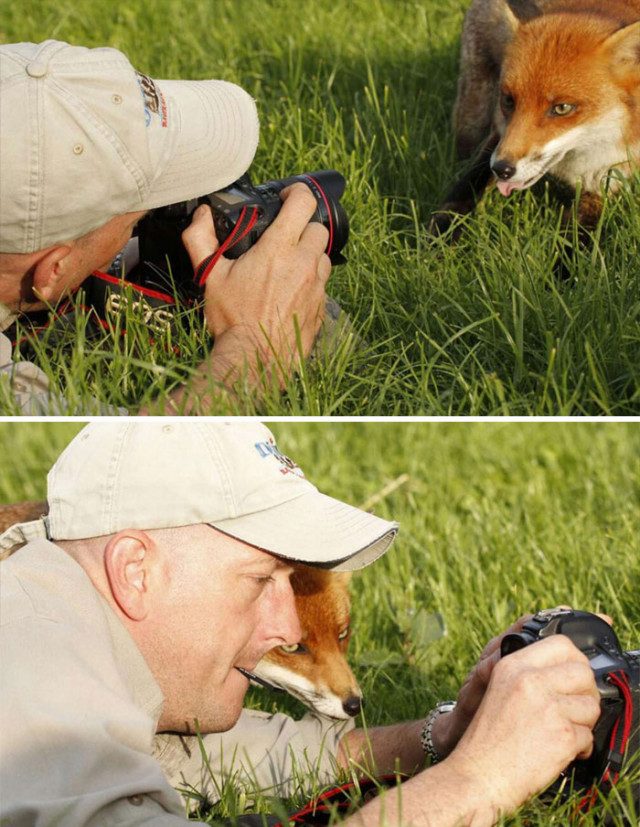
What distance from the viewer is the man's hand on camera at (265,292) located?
9.12 feet

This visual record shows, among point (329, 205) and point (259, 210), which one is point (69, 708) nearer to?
point (259, 210)

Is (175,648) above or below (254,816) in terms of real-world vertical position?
above

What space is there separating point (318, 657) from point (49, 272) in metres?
1.14

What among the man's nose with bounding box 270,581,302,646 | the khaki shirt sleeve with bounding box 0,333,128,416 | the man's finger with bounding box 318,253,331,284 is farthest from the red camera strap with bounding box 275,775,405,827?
the man's finger with bounding box 318,253,331,284

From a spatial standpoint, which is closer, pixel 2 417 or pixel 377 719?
pixel 2 417

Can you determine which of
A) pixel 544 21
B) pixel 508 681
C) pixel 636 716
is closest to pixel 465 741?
pixel 508 681

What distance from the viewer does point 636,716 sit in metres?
2.11

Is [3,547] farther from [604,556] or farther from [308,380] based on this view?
[604,556]

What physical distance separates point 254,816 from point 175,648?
36 cm

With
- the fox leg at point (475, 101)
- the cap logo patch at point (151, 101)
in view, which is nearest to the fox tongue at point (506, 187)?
the fox leg at point (475, 101)

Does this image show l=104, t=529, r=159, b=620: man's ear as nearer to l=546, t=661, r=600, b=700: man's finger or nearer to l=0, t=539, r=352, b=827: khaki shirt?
l=0, t=539, r=352, b=827: khaki shirt

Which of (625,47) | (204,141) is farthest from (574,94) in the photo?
(204,141)

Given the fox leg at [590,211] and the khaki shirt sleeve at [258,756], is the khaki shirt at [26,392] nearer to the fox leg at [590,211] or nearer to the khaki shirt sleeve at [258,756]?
the khaki shirt sleeve at [258,756]

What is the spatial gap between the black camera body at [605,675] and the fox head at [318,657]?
694mm
